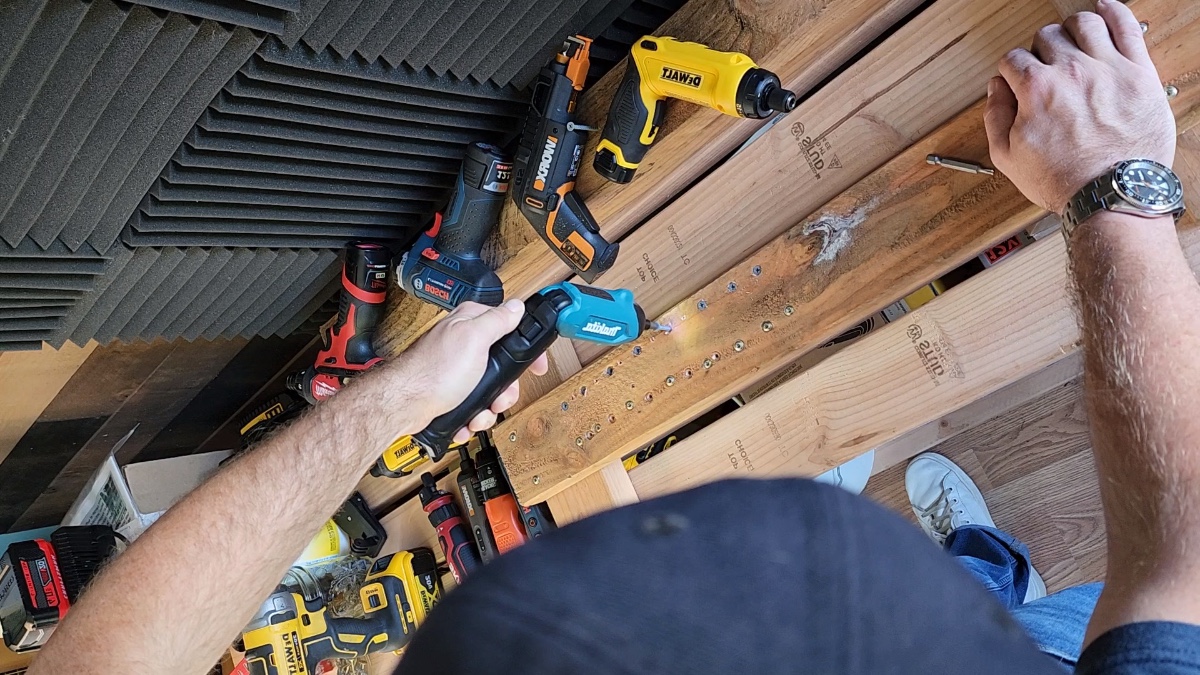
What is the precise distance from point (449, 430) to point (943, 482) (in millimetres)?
1197

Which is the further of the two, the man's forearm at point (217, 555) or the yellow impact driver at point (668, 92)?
the yellow impact driver at point (668, 92)

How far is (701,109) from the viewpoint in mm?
1814

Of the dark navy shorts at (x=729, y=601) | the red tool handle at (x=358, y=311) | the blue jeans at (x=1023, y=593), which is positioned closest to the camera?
the dark navy shorts at (x=729, y=601)

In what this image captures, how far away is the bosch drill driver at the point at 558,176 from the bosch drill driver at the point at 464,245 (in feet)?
0.44

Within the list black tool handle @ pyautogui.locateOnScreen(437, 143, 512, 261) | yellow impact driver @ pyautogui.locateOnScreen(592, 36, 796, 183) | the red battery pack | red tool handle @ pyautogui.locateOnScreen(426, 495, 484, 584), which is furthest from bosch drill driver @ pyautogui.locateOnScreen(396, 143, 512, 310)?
the red battery pack

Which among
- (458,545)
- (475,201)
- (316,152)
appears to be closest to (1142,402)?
(475,201)

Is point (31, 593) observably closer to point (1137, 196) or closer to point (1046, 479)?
point (1046, 479)

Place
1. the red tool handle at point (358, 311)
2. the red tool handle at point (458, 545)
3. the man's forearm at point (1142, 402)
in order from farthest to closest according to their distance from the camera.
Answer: the red tool handle at point (458, 545) → the red tool handle at point (358, 311) → the man's forearm at point (1142, 402)

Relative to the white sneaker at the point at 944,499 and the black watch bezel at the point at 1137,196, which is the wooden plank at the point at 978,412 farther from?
the black watch bezel at the point at 1137,196

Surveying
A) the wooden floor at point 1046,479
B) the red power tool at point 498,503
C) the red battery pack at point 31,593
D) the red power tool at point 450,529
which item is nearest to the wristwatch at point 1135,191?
the wooden floor at point 1046,479

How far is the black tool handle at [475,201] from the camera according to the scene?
2078 millimetres

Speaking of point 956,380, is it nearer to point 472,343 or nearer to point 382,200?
point 472,343

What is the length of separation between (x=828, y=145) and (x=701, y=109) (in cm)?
27

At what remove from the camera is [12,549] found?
270 cm
